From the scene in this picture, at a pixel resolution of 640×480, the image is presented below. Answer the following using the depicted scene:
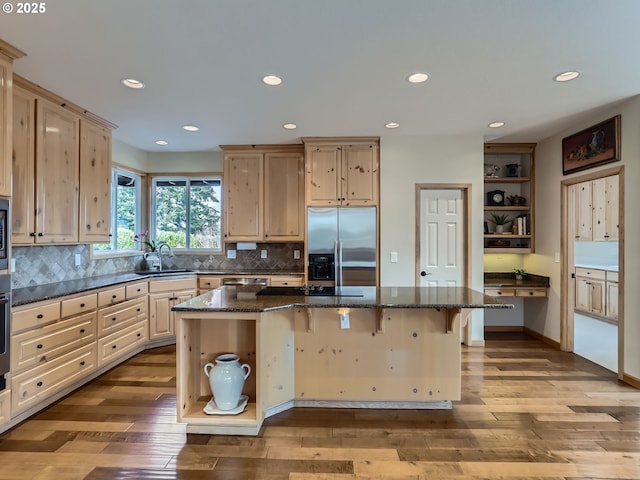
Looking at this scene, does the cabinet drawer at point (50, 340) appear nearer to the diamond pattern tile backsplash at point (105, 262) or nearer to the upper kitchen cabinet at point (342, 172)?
the diamond pattern tile backsplash at point (105, 262)

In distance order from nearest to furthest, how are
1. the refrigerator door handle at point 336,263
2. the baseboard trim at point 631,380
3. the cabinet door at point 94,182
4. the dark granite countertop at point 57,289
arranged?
the dark granite countertop at point 57,289 < the baseboard trim at point 631,380 < the cabinet door at point 94,182 < the refrigerator door handle at point 336,263

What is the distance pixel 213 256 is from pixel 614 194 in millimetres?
5920

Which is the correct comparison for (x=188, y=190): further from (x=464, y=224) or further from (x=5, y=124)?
(x=464, y=224)

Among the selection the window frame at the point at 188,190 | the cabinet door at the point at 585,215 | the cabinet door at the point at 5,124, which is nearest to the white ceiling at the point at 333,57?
the cabinet door at the point at 5,124

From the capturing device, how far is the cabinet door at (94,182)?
131 inches

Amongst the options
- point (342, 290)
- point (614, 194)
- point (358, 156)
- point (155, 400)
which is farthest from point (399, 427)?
point (614, 194)

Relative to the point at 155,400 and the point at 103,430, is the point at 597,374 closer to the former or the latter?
the point at 155,400

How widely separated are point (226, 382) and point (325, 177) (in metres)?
2.72

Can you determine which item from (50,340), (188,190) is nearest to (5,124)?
(50,340)

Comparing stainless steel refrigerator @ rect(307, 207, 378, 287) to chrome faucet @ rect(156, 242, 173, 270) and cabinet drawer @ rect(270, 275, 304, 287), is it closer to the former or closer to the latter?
cabinet drawer @ rect(270, 275, 304, 287)

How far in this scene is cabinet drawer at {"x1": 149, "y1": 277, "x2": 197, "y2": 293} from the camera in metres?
4.06

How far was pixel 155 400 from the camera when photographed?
9.20ft

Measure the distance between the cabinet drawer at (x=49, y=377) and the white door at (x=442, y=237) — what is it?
364 cm

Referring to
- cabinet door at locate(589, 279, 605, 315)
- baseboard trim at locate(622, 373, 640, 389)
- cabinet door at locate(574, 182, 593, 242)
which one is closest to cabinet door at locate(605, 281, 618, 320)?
cabinet door at locate(589, 279, 605, 315)
